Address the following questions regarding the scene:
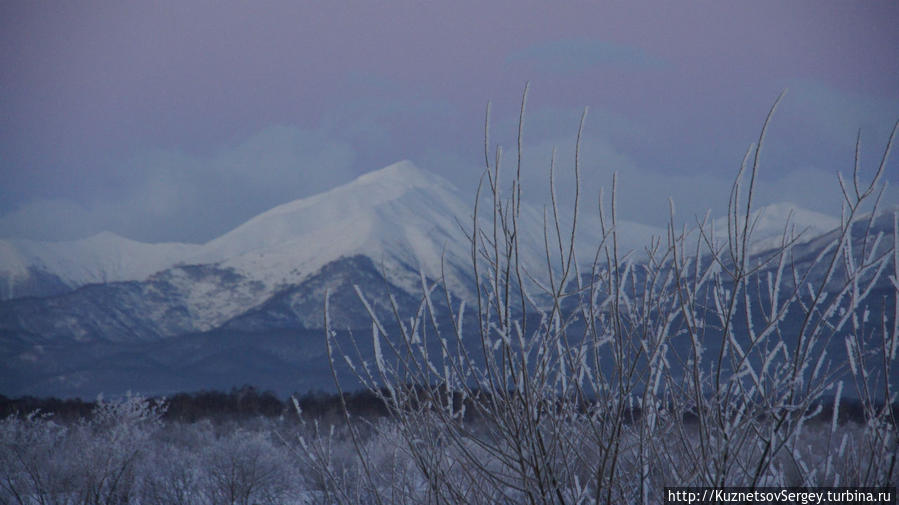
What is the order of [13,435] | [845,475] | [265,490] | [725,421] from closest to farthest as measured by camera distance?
[725,421]
[845,475]
[265,490]
[13,435]

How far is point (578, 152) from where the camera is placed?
153 cm

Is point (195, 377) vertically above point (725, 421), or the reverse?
point (725, 421)

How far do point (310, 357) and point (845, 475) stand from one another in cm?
3646

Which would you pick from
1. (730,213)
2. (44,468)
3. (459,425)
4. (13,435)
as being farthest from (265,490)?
(730,213)

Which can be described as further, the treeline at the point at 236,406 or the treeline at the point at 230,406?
the treeline at the point at 230,406

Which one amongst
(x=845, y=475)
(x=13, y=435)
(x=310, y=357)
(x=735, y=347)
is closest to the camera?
(x=735, y=347)

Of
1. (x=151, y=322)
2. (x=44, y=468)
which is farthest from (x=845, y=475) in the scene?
(x=151, y=322)

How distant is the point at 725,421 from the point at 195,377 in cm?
3794

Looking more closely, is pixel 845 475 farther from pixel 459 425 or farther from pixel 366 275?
pixel 366 275

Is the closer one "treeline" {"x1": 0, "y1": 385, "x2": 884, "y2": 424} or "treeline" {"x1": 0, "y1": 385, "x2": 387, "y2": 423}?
"treeline" {"x1": 0, "y1": 385, "x2": 884, "y2": 424}

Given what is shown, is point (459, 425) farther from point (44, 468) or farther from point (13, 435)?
point (13, 435)

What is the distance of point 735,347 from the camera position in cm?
153

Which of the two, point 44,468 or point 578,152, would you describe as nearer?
point 578,152

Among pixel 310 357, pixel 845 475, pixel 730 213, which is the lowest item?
pixel 310 357
